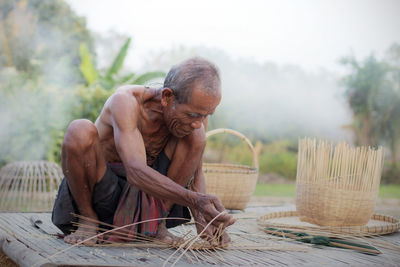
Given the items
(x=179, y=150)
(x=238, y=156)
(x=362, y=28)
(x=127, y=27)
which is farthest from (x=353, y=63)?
(x=179, y=150)

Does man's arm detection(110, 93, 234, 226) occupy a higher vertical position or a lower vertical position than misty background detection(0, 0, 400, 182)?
lower

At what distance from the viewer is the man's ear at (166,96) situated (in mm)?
1944

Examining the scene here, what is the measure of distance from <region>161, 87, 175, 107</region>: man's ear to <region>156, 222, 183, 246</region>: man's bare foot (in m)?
0.69

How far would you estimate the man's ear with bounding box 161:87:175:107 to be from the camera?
1944 millimetres

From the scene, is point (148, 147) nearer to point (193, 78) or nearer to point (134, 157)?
point (134, 157)

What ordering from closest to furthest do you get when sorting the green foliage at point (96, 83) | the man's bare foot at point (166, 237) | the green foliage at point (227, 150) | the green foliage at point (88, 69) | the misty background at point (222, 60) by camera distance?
the man's bare foot at point (166, 237)
the misty background at point (222, 60)
the green foliage at point (96, 83)
the green foliage at point (88, 69)
the green foliage at point (227, 150)

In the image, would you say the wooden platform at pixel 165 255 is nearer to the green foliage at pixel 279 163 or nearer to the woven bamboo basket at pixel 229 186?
the woven bamboo basket at pixel 229 186

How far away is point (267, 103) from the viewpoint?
31.4ft

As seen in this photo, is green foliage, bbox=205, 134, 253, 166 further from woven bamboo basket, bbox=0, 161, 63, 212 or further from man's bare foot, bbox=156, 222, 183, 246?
man's bare foot, bbox=156, 222, 183, 246

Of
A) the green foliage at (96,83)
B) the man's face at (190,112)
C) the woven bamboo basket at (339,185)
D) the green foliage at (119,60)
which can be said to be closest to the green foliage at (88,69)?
the green foliage at (96,83)

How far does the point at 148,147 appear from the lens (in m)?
2.23

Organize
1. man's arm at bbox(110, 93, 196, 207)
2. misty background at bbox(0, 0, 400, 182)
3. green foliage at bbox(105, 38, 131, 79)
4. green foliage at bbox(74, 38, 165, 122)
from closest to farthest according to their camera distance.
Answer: man's arm at bbox(110, 93, 196, 207), misty background at bbox(0, 0, 400, 182), green foliage at bbox(74, 38, 165, 122), green foliage at bbox(105, 38, 131, 79)

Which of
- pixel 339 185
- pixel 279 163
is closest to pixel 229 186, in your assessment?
pixel 339 185

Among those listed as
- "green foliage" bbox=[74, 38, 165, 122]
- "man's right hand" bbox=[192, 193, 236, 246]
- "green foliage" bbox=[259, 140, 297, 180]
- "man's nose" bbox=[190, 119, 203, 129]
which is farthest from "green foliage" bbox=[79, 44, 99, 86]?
"man's right hand" bbox=[192, 193, 236, 246]
